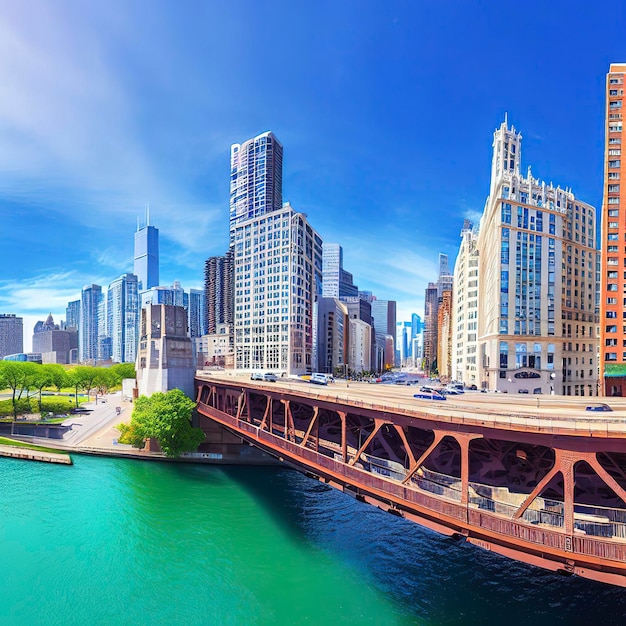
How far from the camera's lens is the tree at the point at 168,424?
154ft

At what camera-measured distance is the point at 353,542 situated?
99.1 ft

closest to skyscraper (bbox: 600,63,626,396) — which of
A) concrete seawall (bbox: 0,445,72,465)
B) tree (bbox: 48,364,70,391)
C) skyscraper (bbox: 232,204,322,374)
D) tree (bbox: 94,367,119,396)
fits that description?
skyscraper (bbox: 232,204,322,374)

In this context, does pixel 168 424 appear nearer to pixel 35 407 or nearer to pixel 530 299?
pixel 35 407

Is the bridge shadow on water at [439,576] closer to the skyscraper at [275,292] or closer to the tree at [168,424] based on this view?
the tree at [168,424]

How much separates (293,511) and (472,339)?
239 ft

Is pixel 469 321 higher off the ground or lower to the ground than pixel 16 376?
higher

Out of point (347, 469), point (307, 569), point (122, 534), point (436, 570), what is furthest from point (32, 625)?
point (436, 570)

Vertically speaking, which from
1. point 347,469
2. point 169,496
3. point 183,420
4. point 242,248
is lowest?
point 169,496

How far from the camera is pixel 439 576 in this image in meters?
25.6

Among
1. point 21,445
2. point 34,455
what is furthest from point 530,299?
point 21,445

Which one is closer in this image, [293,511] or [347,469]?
[347,469]

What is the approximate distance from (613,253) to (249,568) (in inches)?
3250

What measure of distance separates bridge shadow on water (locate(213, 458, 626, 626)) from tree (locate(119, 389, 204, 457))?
15521 millimetres

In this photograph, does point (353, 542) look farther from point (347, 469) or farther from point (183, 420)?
point (183, 420)
